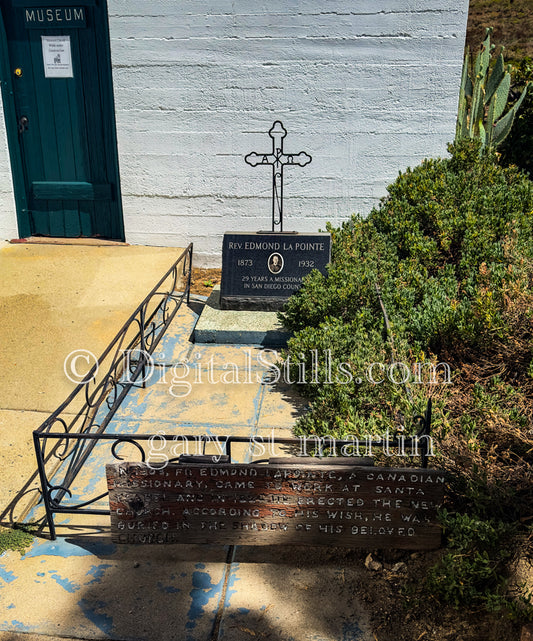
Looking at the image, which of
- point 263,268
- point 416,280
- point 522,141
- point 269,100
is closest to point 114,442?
point 263,268

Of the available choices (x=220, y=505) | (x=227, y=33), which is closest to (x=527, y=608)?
(x=220, y=505)

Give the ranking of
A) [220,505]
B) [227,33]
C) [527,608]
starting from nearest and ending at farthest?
[527,608]
[220,505]
[227,33]

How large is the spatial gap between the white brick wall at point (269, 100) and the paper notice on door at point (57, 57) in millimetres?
603

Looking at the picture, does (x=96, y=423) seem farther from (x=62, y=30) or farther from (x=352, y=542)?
(x=62, y=30)

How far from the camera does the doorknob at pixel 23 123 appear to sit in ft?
26.9

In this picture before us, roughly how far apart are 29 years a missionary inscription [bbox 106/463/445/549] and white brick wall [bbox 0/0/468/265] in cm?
535

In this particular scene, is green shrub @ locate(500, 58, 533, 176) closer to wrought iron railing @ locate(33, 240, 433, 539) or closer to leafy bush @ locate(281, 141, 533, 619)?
leafy bush @ locate(281, 141, 533, 619)

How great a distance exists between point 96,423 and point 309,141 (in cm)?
454

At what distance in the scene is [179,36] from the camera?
25.4 ft

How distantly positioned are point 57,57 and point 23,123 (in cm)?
92

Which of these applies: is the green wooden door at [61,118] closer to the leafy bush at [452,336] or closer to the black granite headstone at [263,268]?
the black granite headstone at [263,268]

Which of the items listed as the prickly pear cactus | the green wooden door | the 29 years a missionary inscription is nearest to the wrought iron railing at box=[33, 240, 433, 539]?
the 29 years a missionary inscription

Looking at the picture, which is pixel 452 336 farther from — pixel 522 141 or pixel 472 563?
pixel 522 141

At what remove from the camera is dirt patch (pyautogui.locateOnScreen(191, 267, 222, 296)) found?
7.95m
